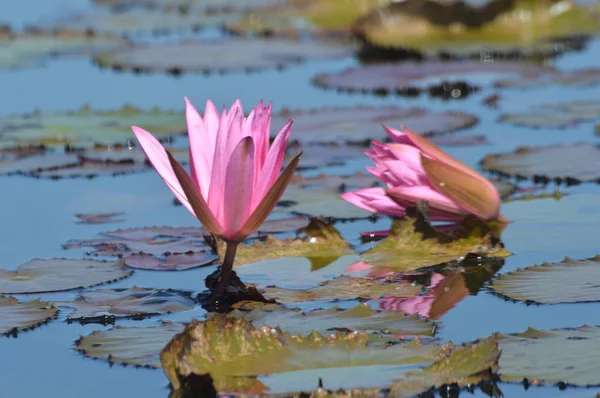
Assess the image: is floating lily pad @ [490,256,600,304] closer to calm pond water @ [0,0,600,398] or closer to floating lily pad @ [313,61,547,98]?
calm pond water @ [0,0,600,398]

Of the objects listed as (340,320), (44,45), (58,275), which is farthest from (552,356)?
(44,45)

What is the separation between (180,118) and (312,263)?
2030 mm

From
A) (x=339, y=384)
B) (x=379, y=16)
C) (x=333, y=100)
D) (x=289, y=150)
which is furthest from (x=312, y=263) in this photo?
(x=379, y=16)

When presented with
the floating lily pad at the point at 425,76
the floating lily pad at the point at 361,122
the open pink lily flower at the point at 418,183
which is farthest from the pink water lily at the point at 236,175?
the floating lily pad at the point at 425,76

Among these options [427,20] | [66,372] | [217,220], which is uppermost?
[427,20]

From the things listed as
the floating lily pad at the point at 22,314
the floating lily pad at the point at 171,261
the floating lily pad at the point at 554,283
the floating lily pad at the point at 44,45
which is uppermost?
the floating lily pad at the point at 44,45

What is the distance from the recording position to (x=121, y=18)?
7.99 meters

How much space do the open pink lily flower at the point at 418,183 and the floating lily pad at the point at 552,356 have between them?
63 centimetres

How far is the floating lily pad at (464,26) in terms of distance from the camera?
639cm

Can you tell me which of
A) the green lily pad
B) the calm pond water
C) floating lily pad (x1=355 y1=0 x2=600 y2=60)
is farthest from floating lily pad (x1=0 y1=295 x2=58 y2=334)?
floating lily pad (x1=355 y1=0 x2=600 y2=60)

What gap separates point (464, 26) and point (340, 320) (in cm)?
477

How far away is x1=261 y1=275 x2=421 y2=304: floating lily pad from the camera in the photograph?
2211mm

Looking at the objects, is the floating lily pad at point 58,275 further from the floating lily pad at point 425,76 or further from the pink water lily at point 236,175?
the floating lily pad at point 425,76

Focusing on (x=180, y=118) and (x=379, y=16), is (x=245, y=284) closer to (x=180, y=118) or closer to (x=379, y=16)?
(x=180, y=118)
